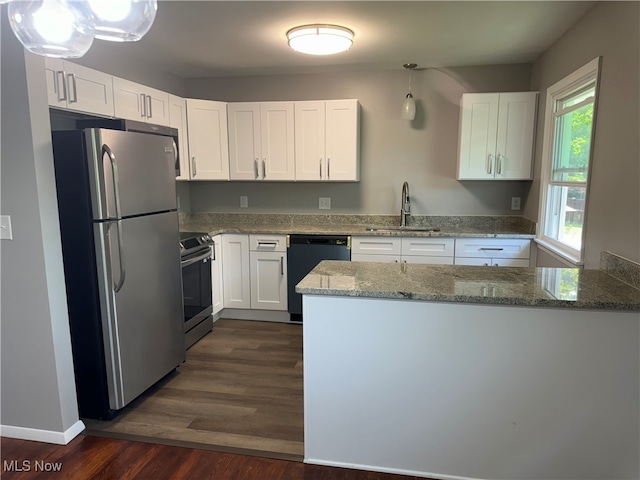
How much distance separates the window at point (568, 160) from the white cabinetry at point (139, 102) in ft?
9.99

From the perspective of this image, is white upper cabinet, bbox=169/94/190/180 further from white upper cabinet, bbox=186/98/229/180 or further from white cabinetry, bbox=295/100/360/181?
white cabinetry, bbox=295/100/360/181

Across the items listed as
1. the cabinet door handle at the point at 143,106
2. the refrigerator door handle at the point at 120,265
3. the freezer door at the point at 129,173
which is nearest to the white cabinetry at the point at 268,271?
the freezer door at the point at 129,173

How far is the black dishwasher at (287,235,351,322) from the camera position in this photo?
3719mm

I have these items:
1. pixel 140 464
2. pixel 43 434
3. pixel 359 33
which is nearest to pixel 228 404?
pixel 140 464

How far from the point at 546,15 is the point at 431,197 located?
1822 mm

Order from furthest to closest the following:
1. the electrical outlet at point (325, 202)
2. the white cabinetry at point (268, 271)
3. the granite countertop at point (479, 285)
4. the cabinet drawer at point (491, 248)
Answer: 1. the electrical outlet at point (325, 202)
2. the white cabinetry at point (268, 271)
3. the cabinet drawer at point (491, 248)
4. the granite countertop at point (479, 285)

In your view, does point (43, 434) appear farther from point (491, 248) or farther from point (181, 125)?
point (491, 248)

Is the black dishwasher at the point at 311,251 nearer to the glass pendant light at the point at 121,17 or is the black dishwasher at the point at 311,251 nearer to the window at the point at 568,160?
the window at the point at 568,160

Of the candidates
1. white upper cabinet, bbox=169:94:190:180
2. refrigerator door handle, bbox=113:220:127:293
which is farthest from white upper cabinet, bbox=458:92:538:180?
Answer: refrigerator door handle, bbox=113:220:127:293

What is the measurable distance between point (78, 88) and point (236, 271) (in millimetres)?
1941

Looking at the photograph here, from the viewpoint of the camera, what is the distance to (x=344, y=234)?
145 inches

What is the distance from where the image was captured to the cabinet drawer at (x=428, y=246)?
3592 millimetres

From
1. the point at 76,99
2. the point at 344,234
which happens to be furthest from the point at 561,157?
the point at 76,99

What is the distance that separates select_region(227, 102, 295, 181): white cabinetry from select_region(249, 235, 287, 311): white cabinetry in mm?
650
